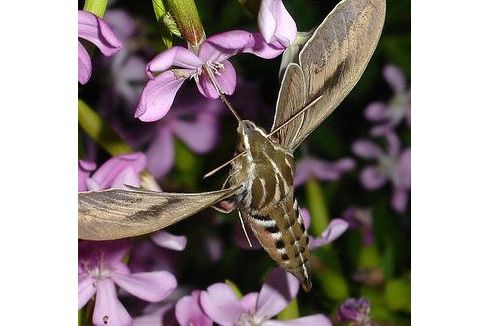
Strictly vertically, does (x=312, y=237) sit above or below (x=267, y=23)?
below

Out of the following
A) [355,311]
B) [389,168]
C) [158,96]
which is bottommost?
[355,311]

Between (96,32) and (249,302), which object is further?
(249,302)

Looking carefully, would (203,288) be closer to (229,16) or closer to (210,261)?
(210,261)

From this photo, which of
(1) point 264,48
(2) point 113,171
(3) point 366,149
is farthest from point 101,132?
(3) point 366,149

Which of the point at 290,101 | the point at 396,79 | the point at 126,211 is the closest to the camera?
the point at 126,211

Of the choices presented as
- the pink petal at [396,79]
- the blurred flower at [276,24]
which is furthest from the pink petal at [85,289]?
the pink petal at [396,79]

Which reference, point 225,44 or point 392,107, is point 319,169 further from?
point 225,44

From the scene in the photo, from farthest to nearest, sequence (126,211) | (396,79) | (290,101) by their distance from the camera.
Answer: (396,79) < (290,101) < (126,211)
